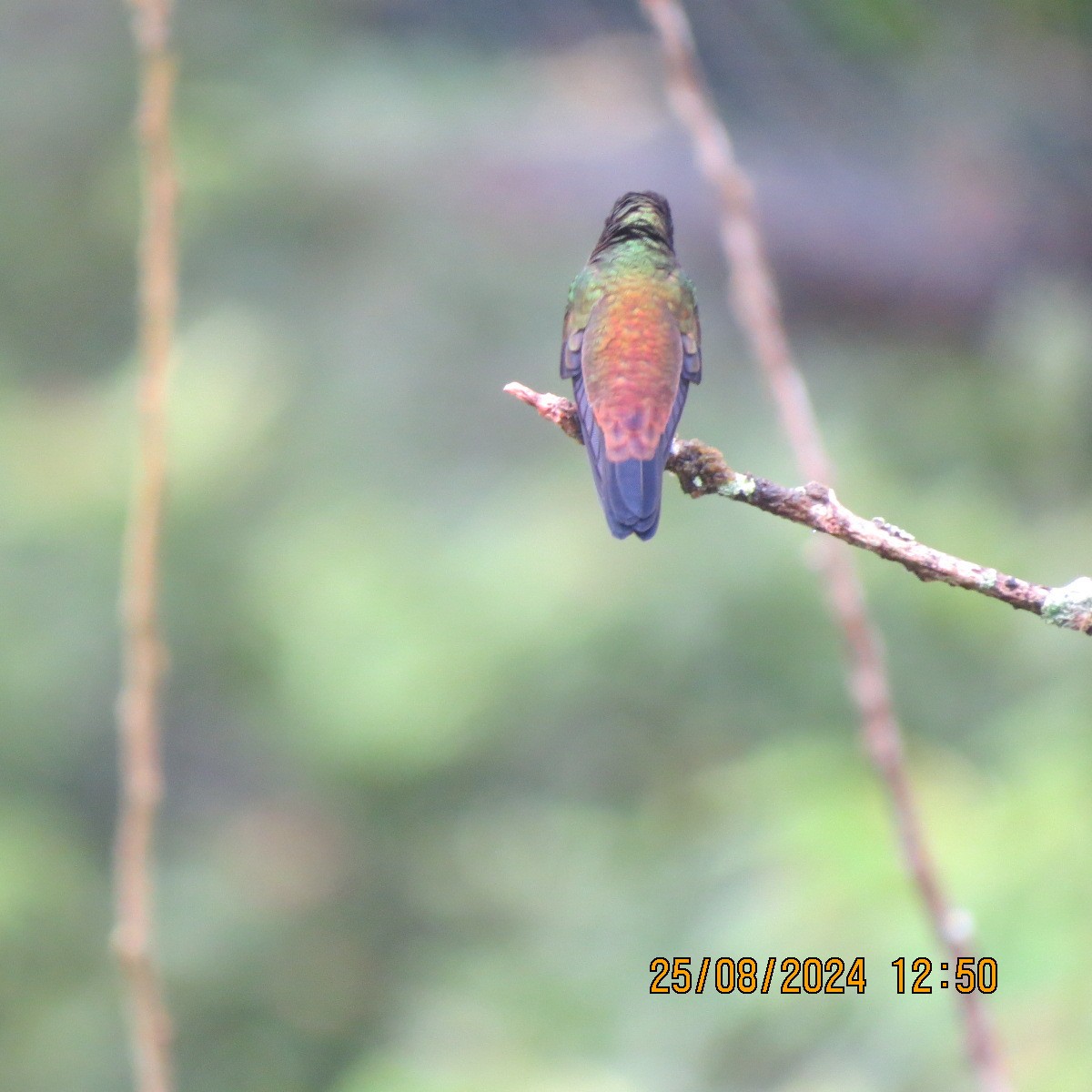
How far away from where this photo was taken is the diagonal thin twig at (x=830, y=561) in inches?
53.6

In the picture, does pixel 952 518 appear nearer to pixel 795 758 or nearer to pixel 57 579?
pixel 795 758

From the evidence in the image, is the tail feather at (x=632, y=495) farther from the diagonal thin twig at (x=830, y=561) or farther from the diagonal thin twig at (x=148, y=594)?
the diagonal thin twig at (x=148, y=594)

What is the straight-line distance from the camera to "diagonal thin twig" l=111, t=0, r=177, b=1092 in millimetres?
1502

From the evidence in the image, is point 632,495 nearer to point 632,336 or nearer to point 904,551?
point 904,551

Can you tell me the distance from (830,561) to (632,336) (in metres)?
0.35

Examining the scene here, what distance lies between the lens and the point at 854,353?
794 cm

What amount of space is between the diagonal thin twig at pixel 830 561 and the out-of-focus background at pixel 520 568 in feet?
4.80

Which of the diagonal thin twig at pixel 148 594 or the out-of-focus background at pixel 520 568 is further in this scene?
the out-of-focus background at pixel 520 568

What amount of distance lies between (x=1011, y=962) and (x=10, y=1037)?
5.12 metres
